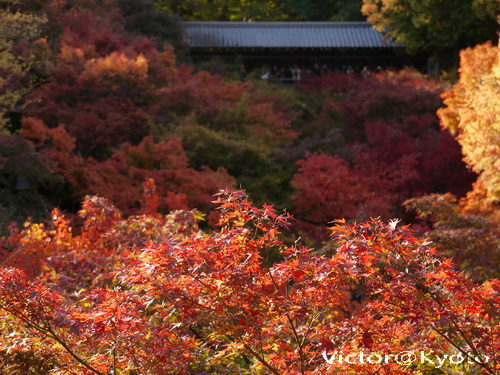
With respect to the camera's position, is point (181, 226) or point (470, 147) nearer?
point (181, 226)

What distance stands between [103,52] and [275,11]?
16.4 meters

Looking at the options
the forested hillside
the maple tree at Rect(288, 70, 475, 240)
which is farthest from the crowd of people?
the maple tree at Rect(288, 70, 475, 240)

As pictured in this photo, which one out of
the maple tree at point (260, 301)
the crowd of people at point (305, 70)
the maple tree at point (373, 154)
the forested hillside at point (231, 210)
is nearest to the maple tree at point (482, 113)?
the forested hillside at point (231, 210)

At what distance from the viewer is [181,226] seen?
7.21 metres

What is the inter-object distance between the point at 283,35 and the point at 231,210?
653 inches

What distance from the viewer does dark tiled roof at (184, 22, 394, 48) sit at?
24.0 metres

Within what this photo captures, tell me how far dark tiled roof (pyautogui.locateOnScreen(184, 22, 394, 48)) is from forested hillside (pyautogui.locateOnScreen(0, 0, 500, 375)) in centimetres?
192

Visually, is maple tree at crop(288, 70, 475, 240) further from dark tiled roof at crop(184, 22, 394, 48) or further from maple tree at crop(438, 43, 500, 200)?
dark tiled roof at crop(184, 22, 394, 48)

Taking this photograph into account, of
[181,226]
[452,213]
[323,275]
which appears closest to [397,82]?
[452,213]

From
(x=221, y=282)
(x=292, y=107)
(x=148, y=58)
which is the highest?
(x=221, y=282)

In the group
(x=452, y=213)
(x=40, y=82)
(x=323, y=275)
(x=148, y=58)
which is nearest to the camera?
(x=323, y=275)

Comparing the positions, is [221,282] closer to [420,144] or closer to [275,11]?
[420,144]

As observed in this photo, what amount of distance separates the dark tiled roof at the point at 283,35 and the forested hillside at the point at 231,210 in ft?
6.29

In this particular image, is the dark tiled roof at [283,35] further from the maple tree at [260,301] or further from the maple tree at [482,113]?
the maple tree at [260,301]
